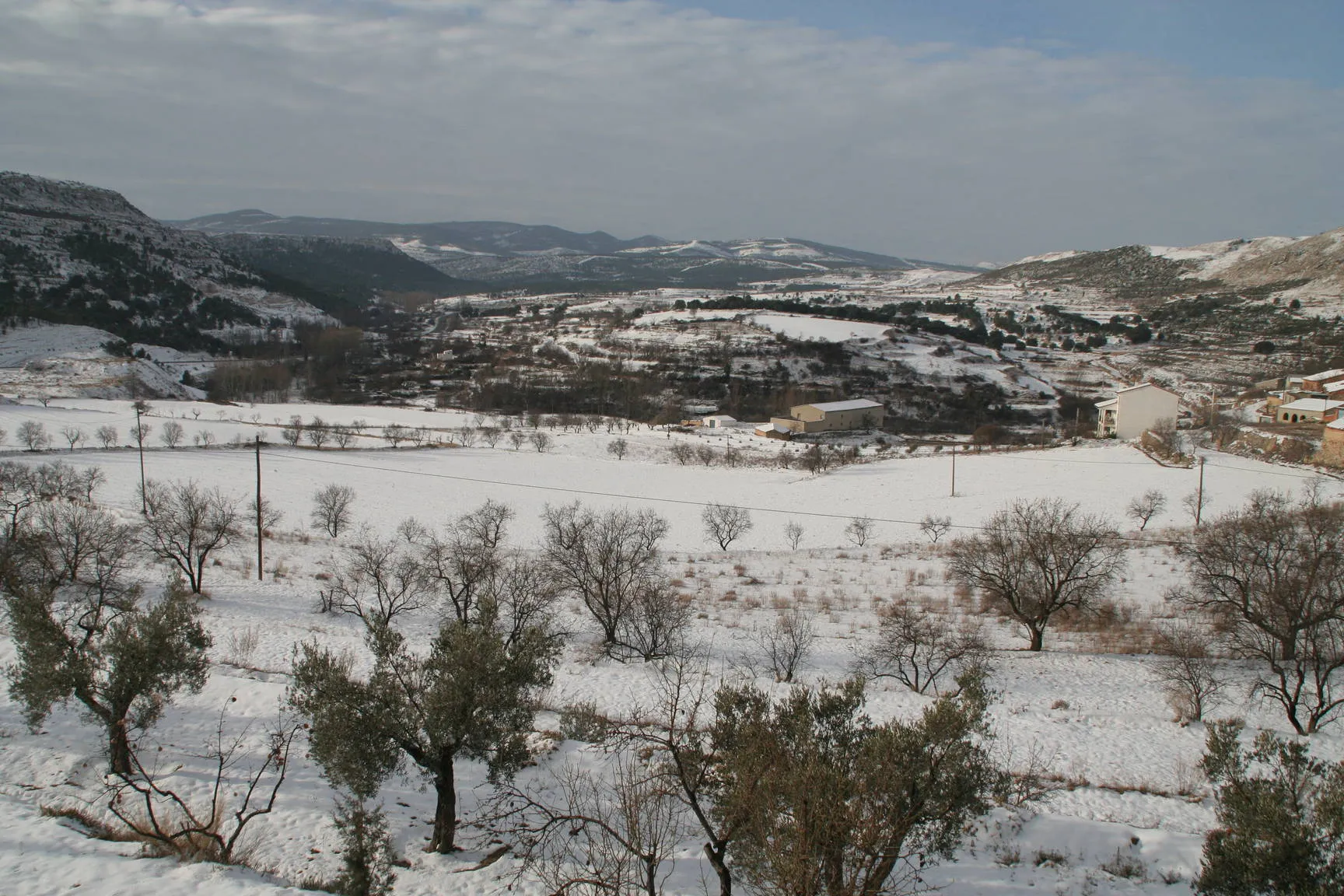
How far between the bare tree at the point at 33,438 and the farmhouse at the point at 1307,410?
8961cm

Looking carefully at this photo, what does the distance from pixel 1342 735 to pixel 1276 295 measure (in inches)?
5807

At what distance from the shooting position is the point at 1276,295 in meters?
130

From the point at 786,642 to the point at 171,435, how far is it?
5582 cm

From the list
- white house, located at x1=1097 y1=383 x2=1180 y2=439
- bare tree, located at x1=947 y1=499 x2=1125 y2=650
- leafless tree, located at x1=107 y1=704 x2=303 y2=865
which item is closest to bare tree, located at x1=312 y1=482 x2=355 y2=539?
leafless tree, located at x1=107 y1=704 x2=303 y2=865

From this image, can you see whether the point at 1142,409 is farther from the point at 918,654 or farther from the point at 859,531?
the point at 918,654

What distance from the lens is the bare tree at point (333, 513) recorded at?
38.1 metres

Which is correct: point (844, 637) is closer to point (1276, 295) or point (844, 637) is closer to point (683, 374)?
point (683, 374)

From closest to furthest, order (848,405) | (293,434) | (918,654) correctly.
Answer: (918,654)
(293,434)
(848,405)

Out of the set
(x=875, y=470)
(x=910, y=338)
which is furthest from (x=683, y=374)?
(x=875, y=470)

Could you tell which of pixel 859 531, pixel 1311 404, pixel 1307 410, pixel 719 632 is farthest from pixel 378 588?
A: pixel 1311 404

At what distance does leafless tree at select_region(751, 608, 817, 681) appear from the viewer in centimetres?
2020

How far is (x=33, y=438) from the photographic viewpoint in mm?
52406

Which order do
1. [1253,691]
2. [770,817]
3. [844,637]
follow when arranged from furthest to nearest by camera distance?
[844,637] → [1253,691] → [770,817]

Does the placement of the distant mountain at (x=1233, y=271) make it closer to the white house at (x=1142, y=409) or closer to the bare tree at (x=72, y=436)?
the white house at (x=1142, y=409)
